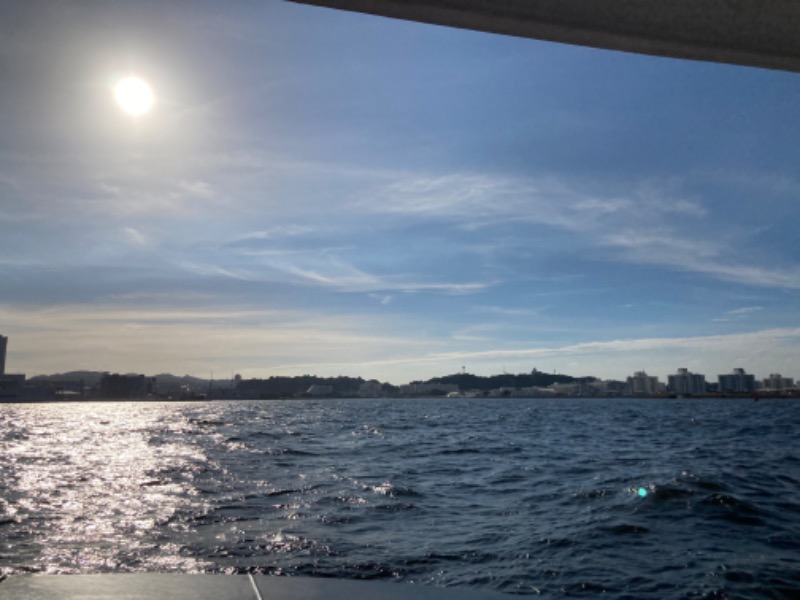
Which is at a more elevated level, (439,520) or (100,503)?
(439,520)

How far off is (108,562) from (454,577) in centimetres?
488

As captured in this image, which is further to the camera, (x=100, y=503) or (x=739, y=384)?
(x=739, y=384)

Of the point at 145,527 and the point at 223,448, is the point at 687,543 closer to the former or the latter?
the point at 145,527

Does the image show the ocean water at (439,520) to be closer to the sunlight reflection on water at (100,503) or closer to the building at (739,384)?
the sunlight reflection on water at (100,503)

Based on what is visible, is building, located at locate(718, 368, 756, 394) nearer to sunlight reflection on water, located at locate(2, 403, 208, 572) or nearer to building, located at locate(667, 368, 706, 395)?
building, located at locate(667, 368, 706, 395)

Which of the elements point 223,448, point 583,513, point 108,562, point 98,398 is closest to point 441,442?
point 223,448

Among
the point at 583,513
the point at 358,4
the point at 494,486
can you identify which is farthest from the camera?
the point at 494,486

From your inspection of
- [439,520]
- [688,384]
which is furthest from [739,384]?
[439,520]

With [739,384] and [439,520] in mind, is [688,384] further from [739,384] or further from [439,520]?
[439,520]

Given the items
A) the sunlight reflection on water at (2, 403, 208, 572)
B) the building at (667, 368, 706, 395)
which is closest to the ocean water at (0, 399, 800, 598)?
the sunlight reflection on water at (2, 403, 208, 572)

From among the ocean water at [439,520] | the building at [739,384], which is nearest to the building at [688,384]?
the building at [739,384]

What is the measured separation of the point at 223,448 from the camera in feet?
83.6

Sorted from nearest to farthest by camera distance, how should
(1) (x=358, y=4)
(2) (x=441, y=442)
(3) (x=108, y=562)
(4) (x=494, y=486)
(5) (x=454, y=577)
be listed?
(1) (x=358, y=4)
(5) (x=454, y=577)
(3) (x=108, y=562)
(4) (x=494, y=486)
(2) (x=441, y=442)

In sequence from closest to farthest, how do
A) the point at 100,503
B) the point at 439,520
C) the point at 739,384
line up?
the point at 439,520 < the point at 100,503 < the point at 739,384
